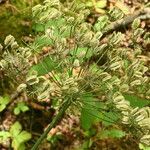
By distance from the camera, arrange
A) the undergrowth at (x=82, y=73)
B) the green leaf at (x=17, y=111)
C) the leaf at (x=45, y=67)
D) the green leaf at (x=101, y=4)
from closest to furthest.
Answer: the undergrowth at (x=82, y=73), the leaf at (x=45, y=67), the green leaf at (x=17, y=111), the green leaf at (x=101, y=4)

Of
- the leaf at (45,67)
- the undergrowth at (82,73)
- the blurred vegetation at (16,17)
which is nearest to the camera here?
the undergrowth at (82,73)

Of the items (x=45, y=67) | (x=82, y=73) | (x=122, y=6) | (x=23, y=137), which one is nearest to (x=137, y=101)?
(x=82, y=73)

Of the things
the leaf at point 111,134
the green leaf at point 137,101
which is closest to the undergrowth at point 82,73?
the green leaf at point 137,101

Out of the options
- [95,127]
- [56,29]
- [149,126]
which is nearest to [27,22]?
[95,127]

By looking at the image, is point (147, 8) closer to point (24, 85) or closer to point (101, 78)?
point (101, 78)

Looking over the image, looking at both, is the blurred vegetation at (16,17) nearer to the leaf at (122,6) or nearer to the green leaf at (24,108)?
the green leaf at (24,108)

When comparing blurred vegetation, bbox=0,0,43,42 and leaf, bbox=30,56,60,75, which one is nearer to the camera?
leaf, bbox=30,56,60,75

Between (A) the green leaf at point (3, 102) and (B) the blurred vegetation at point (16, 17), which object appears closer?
(A) the green leaf at point (3, 102)

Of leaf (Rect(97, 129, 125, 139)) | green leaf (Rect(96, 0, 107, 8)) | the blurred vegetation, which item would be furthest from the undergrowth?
green leaf (Rect(96, 0, 107, 8))

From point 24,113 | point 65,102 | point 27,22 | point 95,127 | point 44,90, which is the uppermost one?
point 44,90

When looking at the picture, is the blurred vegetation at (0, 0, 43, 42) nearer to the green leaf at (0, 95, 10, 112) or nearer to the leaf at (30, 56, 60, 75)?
the green leaf at (0, 95, 10, 112)

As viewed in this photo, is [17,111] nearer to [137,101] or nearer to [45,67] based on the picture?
[45,67]
